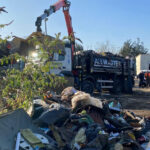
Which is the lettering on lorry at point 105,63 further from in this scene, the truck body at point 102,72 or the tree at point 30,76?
the tree at point 30,76

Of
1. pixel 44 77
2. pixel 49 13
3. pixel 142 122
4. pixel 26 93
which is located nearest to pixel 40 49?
pixel 44 77

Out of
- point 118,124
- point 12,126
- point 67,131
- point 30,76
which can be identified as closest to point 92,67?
point 118,124

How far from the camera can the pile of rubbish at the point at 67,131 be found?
3.53m

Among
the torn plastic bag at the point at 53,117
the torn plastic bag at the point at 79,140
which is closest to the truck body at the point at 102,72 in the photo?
the torn plastic bag at the point at 53,117

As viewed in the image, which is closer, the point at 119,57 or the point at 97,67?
the point at 97,67

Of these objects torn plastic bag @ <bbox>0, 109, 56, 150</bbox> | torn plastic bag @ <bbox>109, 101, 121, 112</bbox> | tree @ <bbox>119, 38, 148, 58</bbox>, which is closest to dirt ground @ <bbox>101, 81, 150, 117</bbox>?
torn plastic bag @ <bbox>109, 101, 121, 112</bbox>

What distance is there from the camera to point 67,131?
13.9ft

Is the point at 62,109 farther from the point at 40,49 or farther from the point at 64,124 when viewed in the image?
the point at 40,49

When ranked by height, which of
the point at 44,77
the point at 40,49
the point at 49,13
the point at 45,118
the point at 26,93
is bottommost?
the point at 45,118

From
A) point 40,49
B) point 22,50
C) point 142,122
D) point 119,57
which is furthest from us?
point 119,57

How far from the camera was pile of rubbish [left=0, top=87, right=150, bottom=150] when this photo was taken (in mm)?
3527

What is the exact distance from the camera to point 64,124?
14.9 feet

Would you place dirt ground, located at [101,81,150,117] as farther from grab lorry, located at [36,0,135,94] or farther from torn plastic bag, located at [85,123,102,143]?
torn plastic bag, located at [85,123,102,143]

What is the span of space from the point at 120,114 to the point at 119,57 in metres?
8.84
